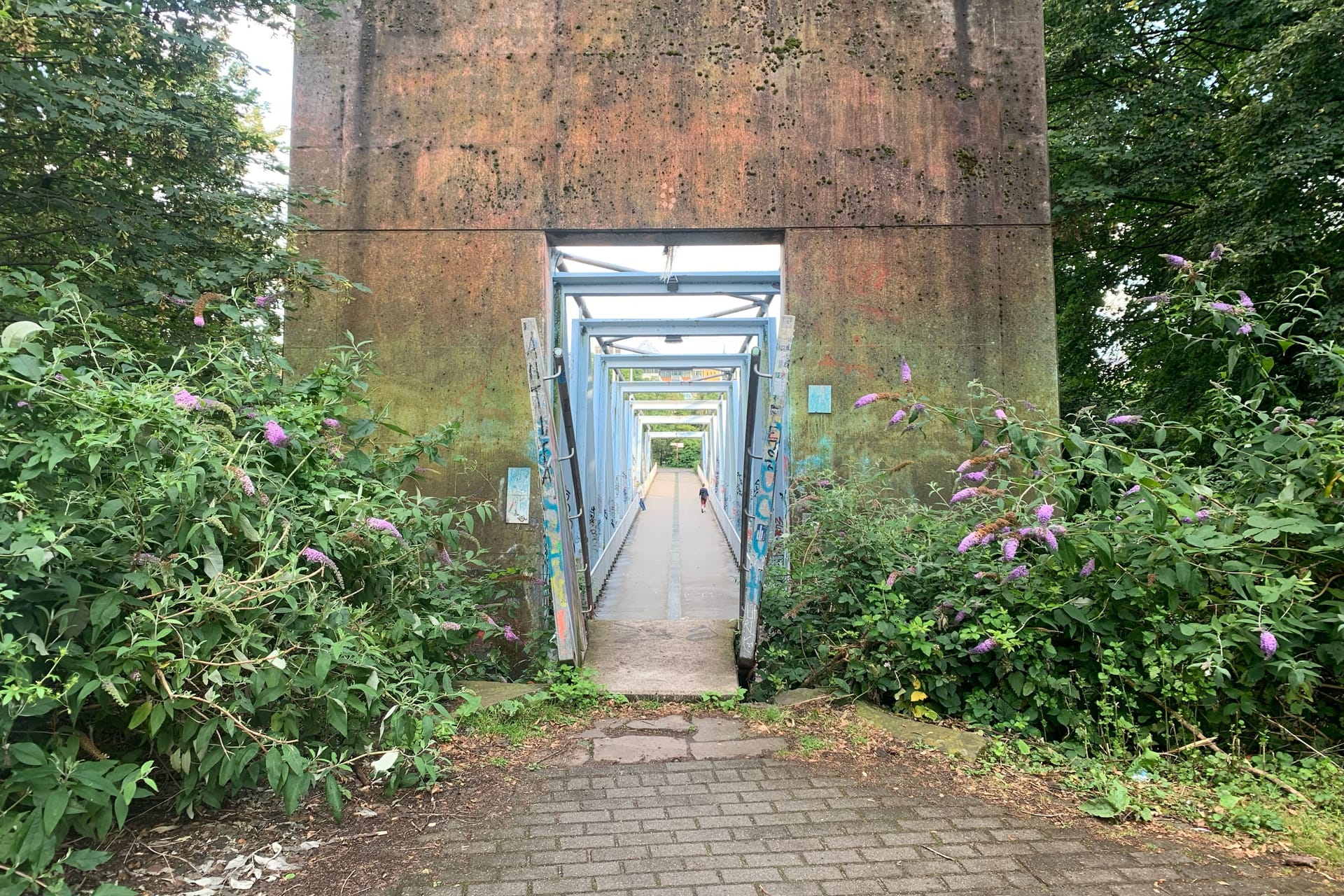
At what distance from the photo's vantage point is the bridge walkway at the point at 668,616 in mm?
5039

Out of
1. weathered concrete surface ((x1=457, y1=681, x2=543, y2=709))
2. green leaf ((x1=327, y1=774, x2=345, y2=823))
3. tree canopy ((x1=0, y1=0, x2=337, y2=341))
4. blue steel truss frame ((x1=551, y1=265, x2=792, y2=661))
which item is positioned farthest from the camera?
blue steel truss frame ((x1=551, y1=265, x2=792, y2=661))

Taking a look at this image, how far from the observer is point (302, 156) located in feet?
20.3

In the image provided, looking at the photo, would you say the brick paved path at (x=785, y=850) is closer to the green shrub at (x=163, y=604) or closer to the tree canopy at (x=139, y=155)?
the green shrub at (x=163, y=604)

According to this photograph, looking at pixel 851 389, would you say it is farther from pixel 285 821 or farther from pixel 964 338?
pixel 285 821

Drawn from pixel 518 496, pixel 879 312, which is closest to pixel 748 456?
pixel 879 312

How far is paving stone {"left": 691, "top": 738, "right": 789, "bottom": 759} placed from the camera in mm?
3918

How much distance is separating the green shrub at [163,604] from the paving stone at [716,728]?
A: 1.46 meters

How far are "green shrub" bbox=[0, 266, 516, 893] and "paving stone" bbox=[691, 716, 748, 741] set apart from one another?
1465 mm

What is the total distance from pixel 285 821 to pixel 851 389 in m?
4.44

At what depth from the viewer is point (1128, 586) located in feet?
12.5

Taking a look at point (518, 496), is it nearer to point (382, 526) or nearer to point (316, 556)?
point (382, 526)

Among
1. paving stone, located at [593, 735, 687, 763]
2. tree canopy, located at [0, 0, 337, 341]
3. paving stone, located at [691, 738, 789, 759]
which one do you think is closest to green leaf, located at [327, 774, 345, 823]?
paving stone, located at [593, 735, 687, 763]

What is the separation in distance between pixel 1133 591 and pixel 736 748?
1967 millimetres

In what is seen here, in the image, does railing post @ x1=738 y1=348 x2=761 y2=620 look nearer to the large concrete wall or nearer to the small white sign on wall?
the large concrete wall
